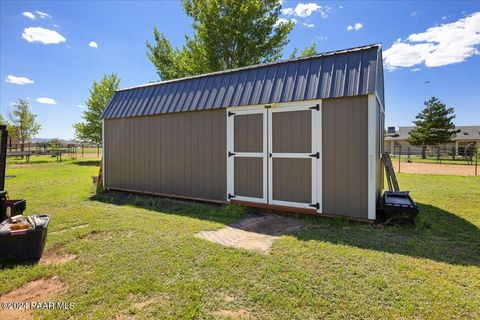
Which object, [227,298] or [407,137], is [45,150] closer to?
[227,298]

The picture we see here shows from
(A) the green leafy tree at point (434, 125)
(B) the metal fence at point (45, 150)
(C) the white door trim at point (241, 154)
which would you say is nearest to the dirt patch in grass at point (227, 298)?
(C) the white door trim at point (241, 154)

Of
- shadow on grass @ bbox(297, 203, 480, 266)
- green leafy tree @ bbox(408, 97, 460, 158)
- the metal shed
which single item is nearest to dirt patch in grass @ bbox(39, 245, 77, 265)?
shadow on grass @ bbox(297, 203, 480, 266)

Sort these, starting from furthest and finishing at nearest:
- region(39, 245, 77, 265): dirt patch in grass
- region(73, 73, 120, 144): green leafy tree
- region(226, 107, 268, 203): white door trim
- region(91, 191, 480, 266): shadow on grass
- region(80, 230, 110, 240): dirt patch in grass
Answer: region(73, 73, 120, 144): green leafy tree → region(226, 107, 268, 203): white door trim → region(80, 230, 110, 240): dirt patch in grass → region(91, 191, 480, 266): shadow on grass → region(39, 245, 77, 265): dirt patch in grass

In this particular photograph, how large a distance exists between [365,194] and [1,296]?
4720 mm

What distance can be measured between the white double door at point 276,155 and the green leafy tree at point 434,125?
29102 mm

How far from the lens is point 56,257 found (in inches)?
132

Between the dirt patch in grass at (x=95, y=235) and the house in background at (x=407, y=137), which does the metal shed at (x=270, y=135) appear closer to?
the dirt patch in grass at (x=95, y=235)

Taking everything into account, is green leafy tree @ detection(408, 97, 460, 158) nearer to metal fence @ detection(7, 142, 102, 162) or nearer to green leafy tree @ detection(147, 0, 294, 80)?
green leafy tree @ detection(147, 0, 294, 80)

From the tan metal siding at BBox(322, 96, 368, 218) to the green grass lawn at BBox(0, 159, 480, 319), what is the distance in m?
0.33

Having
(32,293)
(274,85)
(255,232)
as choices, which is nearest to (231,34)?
(274,85)

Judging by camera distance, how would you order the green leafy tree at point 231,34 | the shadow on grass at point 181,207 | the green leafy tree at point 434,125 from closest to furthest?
the shadow on grass at point 181,207
the green leafy tree at point 231,34
the green leafy tree at point 434,125

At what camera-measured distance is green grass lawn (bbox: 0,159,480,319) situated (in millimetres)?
2217

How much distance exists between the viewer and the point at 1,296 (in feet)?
8.24

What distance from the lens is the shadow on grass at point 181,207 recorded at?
17.1ft
